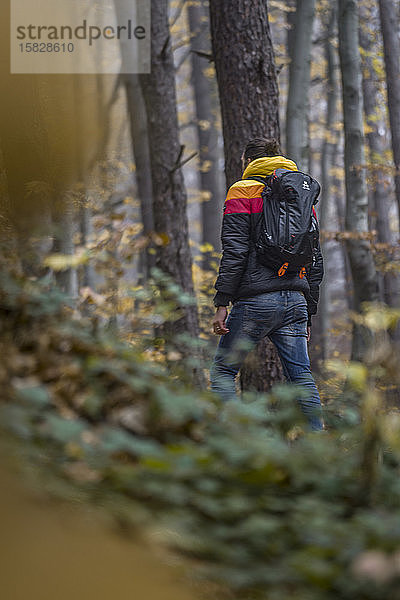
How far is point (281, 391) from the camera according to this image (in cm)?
232

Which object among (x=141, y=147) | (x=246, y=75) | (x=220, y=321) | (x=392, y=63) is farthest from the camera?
(x=392, y=63)

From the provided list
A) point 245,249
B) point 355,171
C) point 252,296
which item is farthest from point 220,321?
point 355,171

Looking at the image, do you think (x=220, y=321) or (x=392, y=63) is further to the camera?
(x=392, y=63)

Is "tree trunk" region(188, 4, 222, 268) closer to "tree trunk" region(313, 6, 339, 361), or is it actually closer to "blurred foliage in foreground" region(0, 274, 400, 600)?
"tree trunk" region(313, 6, 339, 361)

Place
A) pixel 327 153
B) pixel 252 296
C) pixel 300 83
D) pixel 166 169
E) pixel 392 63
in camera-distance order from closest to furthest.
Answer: pixel 252 296 < pixel 166 169 < pixel 300 83 < pixel 392 63 < pixel 327 153

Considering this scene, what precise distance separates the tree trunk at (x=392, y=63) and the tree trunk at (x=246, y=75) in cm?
644

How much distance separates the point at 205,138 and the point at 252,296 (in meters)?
12.3

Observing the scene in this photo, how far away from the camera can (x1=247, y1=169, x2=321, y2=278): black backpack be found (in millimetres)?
4156

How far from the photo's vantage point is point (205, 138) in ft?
51.9

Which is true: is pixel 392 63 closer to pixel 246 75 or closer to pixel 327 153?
pixel 327 153

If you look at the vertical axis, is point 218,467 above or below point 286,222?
below

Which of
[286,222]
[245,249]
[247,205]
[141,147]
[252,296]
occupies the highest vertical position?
[141,147]

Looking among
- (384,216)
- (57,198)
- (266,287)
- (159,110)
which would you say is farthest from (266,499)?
(384,216)

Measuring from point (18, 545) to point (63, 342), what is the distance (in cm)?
105
